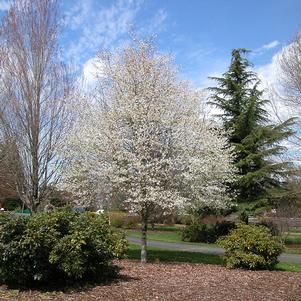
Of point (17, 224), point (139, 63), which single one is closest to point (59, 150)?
point (139, 63)

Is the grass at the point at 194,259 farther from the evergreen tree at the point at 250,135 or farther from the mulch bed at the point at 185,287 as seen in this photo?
the evergreen tree at the point at 250,135

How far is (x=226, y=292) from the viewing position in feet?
26.0

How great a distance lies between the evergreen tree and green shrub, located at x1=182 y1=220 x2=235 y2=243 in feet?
8.61

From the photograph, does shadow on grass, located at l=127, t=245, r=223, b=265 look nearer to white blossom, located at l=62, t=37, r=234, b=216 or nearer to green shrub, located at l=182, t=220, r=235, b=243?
white blossom, located at l=62, t=37, r=234, b=216

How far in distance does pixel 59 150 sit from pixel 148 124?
292 cm

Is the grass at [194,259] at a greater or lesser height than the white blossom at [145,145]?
lesser

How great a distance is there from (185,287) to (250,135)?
57.2 ft

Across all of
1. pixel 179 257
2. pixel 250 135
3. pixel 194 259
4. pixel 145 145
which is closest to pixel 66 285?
pixel 145 145

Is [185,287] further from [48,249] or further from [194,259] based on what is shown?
[194,259]

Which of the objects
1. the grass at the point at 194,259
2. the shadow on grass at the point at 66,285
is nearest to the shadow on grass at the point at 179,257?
the grass at the point at 194,259

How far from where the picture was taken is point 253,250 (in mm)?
12133

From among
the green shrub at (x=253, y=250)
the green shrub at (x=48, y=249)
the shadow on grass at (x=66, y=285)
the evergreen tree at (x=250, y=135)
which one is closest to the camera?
the green shrub at (x=48, y=249)

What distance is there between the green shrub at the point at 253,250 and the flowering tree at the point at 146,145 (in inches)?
58.1

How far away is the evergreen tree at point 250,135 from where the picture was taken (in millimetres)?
24359
